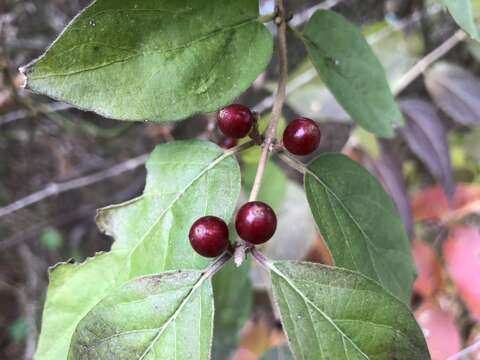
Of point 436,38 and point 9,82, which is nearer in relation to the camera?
point 9,82

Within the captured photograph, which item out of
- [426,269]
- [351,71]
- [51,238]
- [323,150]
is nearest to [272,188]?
[323,150]

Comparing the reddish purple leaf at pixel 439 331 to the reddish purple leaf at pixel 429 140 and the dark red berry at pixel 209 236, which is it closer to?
the reddish purple leaf at pixel 429 140

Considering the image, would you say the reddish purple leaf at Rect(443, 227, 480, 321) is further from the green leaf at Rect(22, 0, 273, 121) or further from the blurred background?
the green leaf at Rect(22, 0, 273, 121)

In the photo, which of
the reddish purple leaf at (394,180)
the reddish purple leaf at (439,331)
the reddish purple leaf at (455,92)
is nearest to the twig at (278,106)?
the reddish purple leaf at (394,180)

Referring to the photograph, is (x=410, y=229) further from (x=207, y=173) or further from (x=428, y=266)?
(x=207, y=173)

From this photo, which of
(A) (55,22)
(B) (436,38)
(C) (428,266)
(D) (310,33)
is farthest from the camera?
(A) (55,22)

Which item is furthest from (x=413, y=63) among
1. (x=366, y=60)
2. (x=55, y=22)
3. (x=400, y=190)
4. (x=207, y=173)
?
(x=55, y=22)

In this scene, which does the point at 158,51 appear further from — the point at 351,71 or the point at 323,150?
the point at 323,150
